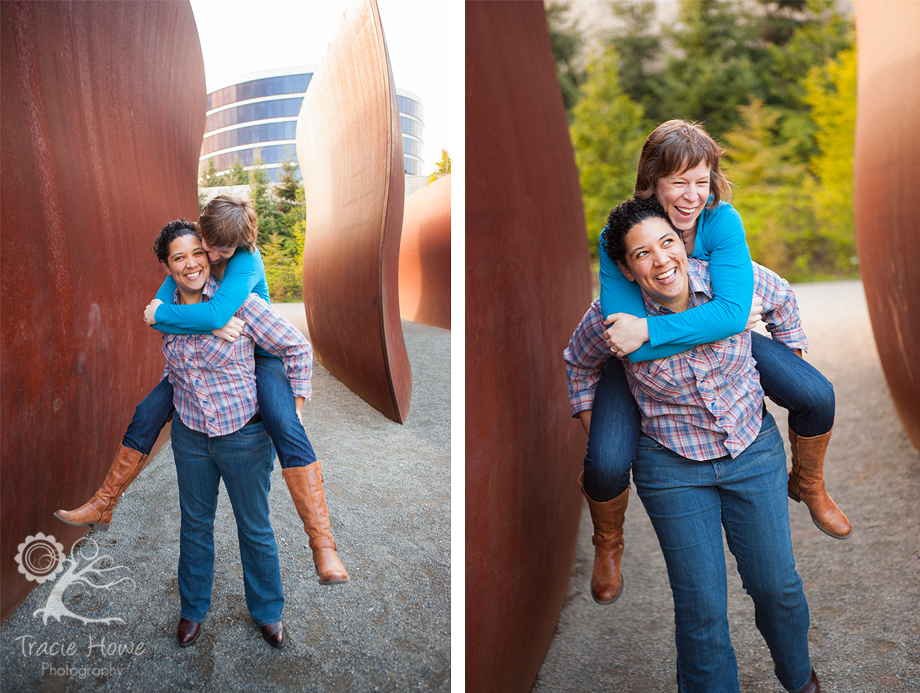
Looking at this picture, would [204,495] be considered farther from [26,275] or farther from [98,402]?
[26,275]

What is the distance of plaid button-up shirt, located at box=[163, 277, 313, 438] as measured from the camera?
1.79 m

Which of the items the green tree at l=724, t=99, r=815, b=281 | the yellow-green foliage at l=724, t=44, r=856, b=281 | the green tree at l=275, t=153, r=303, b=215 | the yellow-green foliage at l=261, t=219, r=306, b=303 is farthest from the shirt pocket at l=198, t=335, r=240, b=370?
the yellow-green foliage at l=724, t=44, r=856, b=281

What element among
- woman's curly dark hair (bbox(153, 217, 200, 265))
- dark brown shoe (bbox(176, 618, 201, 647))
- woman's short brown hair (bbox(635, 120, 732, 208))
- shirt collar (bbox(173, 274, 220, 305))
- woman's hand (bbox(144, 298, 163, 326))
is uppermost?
woman's short brown hair (bbox(635, 120, 732, 208))

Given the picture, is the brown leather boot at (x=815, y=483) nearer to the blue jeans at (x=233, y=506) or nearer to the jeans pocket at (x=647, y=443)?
the jeans pocket at (x=647, y=443)

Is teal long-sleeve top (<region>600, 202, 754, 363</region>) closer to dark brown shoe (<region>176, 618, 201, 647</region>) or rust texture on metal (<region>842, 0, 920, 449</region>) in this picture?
dark brown shoe (<region>176, 618, 201, 647</region>)

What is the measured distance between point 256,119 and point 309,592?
1569mm

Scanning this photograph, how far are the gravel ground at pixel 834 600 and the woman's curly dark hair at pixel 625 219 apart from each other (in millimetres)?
1890

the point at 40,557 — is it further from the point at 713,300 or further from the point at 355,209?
the point at 713,300

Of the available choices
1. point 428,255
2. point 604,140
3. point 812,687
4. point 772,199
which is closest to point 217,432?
point 428,255

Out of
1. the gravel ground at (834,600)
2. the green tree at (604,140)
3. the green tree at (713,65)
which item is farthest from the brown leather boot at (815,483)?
the green tree at (713,65)

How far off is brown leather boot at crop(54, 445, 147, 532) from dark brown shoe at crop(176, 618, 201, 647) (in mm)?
365

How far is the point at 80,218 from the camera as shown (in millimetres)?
1724

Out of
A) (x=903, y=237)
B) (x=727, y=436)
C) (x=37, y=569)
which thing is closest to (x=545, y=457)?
(x=727, y=436)
